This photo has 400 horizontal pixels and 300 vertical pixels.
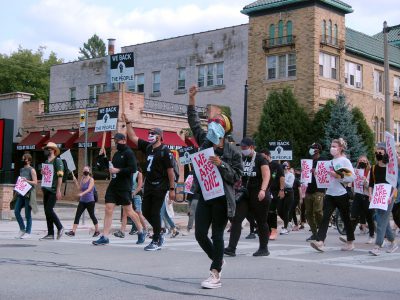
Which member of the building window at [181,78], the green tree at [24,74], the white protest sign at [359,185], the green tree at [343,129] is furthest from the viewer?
the green tree at [24,74]

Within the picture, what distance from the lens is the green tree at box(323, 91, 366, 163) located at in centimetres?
3709

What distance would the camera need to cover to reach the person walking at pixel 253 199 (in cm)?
1052

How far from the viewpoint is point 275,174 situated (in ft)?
47.5

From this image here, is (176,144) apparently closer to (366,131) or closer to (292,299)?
(366,131)

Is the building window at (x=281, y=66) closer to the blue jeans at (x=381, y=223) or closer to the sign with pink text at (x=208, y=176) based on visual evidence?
the blue jeans at (x=381, y=223)

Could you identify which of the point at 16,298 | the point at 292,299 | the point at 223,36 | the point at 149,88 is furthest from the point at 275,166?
the point at 149,88

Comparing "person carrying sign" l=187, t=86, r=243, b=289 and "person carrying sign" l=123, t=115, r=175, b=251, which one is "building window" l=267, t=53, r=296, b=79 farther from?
"person carrying sign" l=187, t=86, r=243, b=289

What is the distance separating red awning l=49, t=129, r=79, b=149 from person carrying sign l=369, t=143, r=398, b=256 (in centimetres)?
2567

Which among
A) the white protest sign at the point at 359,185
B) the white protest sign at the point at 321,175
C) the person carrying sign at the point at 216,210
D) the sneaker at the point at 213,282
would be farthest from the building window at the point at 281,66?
the sneaker at the point at 213,282

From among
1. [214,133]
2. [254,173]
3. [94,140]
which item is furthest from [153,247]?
[94,140]

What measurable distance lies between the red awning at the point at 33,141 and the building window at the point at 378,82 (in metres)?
21.9

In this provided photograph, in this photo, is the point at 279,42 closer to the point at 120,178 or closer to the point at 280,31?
the point at 280,31

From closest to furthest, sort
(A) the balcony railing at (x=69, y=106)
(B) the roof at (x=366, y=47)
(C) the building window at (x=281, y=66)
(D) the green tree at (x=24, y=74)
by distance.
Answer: (C) the building window at (x=281, y=66), (A) the balcony railing at (x=69, y=106), (B) the roof at (x=366, y=47), (D) the green tree at (x=24, y=74)

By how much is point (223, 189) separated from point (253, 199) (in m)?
3.34
